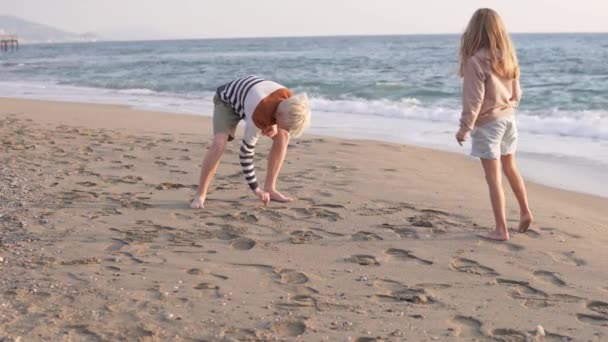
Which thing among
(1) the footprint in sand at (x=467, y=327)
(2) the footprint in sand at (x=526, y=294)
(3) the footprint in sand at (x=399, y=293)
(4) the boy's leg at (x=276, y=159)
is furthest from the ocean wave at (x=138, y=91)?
(1) the footprint in sand at (x=467, y=327)

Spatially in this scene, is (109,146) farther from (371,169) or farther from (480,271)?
(480,271)

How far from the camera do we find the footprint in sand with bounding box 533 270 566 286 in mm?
3520

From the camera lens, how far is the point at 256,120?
4598mm

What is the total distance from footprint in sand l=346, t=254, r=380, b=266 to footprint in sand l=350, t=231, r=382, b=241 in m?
0.30

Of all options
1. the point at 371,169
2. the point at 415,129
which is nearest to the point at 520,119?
the point at 415,129

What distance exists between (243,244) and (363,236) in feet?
2.38

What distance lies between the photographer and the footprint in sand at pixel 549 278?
3520 mm

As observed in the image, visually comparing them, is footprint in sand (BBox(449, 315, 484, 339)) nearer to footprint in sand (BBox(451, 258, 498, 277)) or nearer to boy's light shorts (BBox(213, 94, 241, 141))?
footprint in sand (BBox(451, 258, 498, 277))

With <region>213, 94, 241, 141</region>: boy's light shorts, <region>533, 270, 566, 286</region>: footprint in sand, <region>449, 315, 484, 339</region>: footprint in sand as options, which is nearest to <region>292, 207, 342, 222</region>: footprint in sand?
<region>213, 94, 241, 141</region>: boy's light shorts

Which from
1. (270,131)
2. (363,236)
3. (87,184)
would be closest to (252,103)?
(270,131)

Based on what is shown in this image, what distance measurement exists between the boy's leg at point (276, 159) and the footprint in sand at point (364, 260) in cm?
127

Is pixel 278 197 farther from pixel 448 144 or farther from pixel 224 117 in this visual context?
pixel 448 144

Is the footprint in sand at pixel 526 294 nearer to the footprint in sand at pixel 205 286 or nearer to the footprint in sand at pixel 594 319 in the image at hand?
the footprint in sand at pixel 594 319

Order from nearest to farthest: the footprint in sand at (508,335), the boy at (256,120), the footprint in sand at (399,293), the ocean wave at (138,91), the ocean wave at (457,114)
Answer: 1. the footprint in sand at (508,335)
2. the footprint in sand at (399,293)
3. the boy at (256,120)
4. the ocean wave at (457,114)
5. the ocean wave at (138,91)
